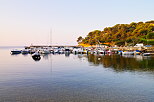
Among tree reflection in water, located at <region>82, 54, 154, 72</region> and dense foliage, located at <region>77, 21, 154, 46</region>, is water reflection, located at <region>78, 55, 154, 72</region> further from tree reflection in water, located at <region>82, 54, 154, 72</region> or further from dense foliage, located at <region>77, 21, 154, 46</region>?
dense foliage, located at <region>77, 21, 154, 46</region>

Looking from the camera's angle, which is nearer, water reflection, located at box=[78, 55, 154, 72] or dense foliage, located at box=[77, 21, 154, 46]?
water reflection, located at box=[78, 55, 154, 72]

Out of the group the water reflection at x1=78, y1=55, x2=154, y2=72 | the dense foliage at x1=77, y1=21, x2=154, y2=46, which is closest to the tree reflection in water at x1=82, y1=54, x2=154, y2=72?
the water reflection at x1=78, y1=55, x2=154, y2=72

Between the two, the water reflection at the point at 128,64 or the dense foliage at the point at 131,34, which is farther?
the dense foliage at the point at 131,34

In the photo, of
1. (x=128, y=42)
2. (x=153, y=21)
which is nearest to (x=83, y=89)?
(x=128, y=42)

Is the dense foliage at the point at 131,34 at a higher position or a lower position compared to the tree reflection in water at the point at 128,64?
higher

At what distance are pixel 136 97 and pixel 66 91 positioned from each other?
32.3 feet

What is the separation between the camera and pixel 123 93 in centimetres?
2264

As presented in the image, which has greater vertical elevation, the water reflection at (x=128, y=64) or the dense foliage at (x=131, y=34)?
the dense foliage at (x=131, y=34)

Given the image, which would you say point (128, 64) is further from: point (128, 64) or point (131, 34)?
point (131, 34)

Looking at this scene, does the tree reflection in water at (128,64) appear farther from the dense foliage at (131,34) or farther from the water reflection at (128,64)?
the dense foliage at (131,34)

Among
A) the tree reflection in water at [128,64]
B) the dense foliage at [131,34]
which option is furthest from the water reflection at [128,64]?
the dense foliage at [131,34]

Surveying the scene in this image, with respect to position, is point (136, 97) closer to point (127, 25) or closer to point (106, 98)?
point (106, 98)

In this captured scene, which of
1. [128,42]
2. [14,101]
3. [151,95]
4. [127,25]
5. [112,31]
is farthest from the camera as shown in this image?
[112,31]

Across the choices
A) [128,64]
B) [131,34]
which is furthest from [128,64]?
[131,34]
